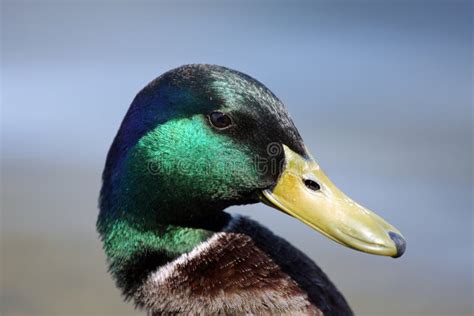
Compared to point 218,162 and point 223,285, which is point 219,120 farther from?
point 223,285

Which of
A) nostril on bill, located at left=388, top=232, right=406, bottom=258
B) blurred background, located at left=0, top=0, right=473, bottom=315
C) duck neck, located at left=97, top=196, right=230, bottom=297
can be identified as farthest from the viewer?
blurred background, located at left=0, top=0, right=473, bottom=315

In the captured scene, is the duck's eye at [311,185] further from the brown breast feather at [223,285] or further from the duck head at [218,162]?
the brown breast feather at [223,285]

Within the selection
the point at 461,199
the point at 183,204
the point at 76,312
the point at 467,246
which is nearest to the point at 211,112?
the point at 183,204

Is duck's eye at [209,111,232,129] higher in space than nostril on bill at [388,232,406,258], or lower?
higher

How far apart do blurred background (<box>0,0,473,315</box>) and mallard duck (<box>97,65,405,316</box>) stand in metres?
2.79

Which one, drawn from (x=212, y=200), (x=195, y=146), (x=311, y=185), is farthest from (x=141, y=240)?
(x=311, y=185)

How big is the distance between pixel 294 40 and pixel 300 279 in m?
7.97

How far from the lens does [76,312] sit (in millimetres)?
5797

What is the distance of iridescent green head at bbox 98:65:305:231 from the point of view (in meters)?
3.03

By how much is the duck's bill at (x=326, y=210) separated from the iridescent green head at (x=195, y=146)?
1.9 inches

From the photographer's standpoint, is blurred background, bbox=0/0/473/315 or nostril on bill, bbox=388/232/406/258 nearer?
nostril on bill, bbox=388/232/406/258

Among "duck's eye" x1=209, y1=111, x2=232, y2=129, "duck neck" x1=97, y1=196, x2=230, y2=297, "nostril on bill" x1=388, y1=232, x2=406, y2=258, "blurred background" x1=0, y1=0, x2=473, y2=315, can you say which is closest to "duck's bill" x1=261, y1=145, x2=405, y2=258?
"nostril on bill" x1=388, y1=232, x2=406, y2=258

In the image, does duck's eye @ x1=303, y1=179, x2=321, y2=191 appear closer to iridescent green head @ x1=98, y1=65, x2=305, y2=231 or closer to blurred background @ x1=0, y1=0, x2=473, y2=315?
iridescent green head @ x1=98, y1=65, x2=305, y2=231

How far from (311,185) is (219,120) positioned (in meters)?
0.41
